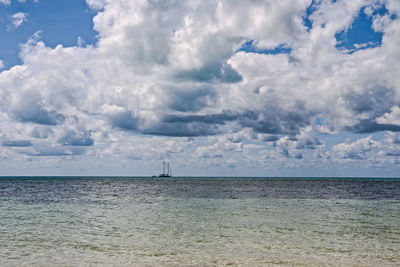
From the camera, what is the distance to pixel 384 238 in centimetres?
2359

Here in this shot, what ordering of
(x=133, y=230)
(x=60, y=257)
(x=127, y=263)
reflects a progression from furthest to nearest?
1. (x=133, y=230)
2. (x=60, y=257)
3. (x=127, y=263)

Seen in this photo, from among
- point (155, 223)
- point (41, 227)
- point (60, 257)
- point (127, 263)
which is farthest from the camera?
point (155, 223)

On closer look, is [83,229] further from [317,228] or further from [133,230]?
[317,228]

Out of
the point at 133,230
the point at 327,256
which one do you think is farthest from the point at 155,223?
the point at 327,256

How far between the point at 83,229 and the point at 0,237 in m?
5.84

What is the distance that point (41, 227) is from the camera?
27828 mm

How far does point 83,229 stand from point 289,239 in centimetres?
1621

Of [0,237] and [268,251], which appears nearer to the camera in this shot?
[268,251]

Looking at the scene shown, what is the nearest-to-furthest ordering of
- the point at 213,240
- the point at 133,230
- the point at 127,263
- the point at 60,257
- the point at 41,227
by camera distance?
the point at 127,263, the point at 60,257, the point at 213,240, the point at 133,230, the point at 41,227

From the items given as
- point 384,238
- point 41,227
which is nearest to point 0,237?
point 41,227

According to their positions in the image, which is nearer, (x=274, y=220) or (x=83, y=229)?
(x=83, y=229)

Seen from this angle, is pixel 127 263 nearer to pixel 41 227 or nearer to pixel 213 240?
pixel 213 240

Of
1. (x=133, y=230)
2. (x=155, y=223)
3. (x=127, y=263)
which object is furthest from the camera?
(x=155, y=223)

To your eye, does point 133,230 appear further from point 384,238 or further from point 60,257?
point 384,238
